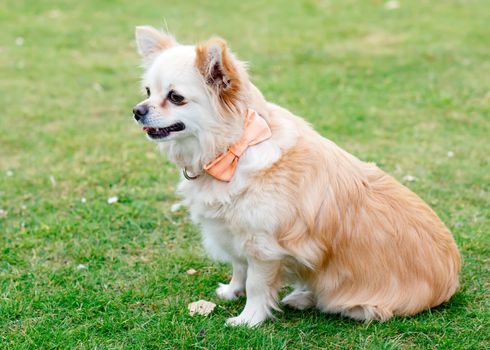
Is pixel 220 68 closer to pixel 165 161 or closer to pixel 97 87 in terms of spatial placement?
pixel 165 161

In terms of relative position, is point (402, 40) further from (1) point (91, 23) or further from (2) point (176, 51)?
(2) point (176, 51)

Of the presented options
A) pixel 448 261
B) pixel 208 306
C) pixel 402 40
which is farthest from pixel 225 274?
pixel 402 40

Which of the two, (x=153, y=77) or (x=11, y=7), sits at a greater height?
(x=153, y=77)

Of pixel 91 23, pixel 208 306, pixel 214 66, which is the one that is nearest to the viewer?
pixel 214 66

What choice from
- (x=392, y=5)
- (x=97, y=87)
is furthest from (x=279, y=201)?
(x=392, y=5)

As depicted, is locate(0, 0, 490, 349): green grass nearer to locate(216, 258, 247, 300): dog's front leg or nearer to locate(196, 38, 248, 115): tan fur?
locate(216, 258, 247, 300): dog's front leg

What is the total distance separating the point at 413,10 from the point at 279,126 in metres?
8.81

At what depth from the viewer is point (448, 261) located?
146 inches

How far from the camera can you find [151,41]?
3617 mm

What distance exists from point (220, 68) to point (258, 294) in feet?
4.21

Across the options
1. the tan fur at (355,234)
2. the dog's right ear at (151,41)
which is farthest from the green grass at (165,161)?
the dog's right ear at (151,41)

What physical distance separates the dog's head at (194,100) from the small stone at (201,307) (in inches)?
36.8

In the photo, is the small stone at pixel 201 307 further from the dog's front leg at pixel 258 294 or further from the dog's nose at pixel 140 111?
the dog's nose at pixel 140 111

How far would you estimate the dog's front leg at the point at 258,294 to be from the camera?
141 inches
